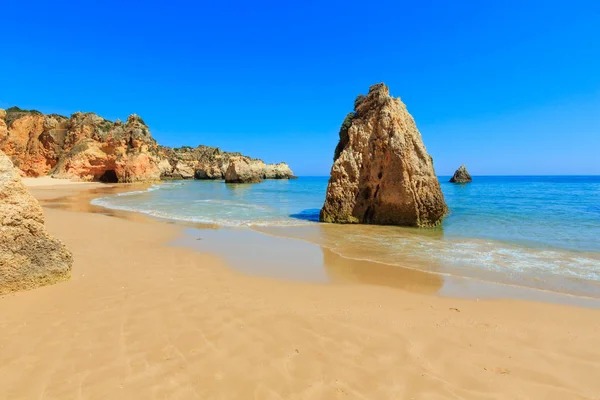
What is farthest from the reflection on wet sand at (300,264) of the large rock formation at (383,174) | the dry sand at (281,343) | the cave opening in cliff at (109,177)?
the cave opening in cliff at (109,177)

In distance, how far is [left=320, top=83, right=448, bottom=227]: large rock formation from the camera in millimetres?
12391

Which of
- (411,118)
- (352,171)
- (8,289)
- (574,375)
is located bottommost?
(574,375)

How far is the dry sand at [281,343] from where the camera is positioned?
2857 mm

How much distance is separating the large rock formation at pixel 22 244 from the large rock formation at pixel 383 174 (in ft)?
32.1

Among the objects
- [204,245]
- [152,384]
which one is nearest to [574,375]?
[152,384]

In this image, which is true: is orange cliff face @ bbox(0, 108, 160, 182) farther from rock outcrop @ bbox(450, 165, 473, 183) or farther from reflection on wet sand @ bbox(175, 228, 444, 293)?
rock outcrop @ bbox(450, 165, 473, 183)

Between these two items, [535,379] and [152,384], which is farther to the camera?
[535,379]

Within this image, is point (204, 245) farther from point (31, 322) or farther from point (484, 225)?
point (484, 225)

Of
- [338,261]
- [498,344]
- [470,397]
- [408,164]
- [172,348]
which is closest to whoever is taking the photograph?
[470,397]

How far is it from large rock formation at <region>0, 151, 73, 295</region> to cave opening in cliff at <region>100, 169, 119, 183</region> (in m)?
50.1

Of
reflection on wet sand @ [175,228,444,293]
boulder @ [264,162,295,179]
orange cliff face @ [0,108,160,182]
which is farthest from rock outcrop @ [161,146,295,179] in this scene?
reflection on wet sand @ [175,228,444,293]

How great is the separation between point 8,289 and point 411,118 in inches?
540

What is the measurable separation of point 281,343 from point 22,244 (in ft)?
13.5

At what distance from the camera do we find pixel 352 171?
13.4m
